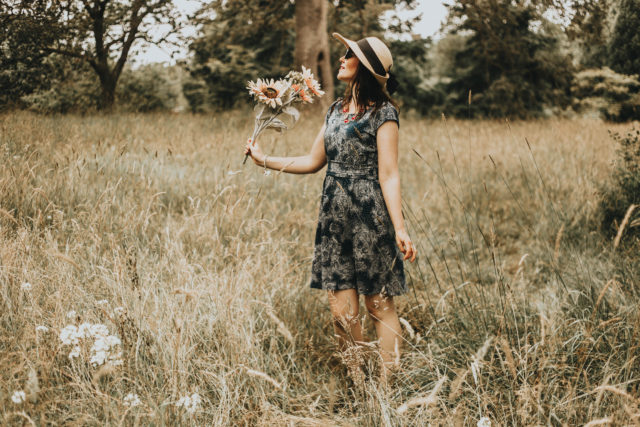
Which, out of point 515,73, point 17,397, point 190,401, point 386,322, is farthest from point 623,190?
point 515,73

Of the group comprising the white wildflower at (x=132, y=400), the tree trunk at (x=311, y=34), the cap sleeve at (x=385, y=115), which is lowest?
the white wildflower at (x=132, y=400)

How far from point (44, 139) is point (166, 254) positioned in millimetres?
2578

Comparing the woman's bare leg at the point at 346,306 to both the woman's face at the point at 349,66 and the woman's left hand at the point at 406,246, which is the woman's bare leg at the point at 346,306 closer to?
the woman's left hand at the point at 406,246

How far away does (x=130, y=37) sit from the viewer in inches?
281

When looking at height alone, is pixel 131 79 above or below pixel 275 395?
above

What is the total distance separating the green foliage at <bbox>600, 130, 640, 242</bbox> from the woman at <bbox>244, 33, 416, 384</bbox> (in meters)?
2.92

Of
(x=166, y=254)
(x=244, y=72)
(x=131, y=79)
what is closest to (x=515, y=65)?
(x=244, y=72)

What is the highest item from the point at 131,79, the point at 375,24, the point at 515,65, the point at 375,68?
the point at 375,24

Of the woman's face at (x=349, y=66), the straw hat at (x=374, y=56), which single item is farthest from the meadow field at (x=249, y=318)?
the woman's face at (x=349, y=66)

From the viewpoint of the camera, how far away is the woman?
2395 millimetres

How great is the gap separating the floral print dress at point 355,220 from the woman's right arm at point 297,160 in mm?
142

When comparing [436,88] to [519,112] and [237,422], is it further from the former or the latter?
[237,422]

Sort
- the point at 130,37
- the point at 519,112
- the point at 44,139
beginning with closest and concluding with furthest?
1. the point at 44,139
2. the point at 130,37
3. the point at 519,112

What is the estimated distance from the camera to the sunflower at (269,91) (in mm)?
2562
